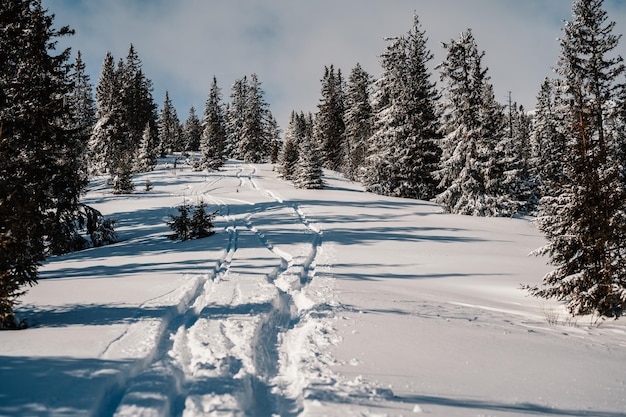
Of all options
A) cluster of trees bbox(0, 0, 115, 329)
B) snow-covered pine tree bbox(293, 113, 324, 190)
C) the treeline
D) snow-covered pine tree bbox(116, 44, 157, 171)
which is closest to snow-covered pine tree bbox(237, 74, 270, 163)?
the treeline

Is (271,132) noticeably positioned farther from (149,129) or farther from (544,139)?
(544,139)

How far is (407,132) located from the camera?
32.0 meters

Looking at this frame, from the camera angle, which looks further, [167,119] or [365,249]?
[167,119]

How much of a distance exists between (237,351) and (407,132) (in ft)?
95.5

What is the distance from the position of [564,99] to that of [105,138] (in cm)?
4670

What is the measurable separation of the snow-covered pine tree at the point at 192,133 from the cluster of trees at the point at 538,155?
4918 centimetres

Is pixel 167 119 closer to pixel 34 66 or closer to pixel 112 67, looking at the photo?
pixel 112 67

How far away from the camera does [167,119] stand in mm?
76125

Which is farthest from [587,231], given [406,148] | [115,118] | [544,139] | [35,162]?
[115,118]

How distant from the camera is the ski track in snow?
4.27m

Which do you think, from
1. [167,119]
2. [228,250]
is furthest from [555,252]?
[167,119]

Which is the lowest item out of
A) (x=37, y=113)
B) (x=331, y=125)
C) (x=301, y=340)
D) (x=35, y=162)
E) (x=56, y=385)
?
(x=301, y=340)

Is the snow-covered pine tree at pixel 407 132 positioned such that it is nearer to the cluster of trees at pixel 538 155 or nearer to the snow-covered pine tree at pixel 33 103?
the cluster of trees at pixel 538 155

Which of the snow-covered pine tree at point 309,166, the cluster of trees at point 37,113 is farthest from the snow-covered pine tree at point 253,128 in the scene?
the cluster of trees at point 37,113
